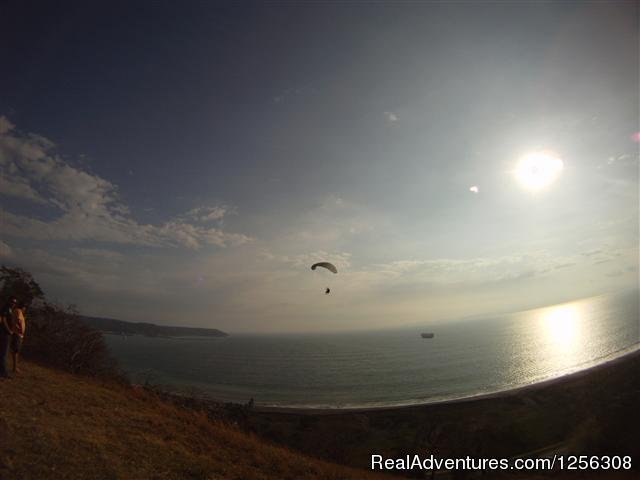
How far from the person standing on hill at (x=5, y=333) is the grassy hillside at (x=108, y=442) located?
2.42ft

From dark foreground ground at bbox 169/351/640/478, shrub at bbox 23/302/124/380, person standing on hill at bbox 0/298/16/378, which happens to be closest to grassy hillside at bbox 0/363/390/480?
person standing on hill at bbox 0/298/16/378

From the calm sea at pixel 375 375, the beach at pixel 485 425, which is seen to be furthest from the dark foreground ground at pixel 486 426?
the calm sea at pixel 375 375

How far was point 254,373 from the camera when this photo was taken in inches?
3686

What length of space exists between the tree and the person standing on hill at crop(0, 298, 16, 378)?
1560cm

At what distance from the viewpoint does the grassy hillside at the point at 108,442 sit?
26.8ft

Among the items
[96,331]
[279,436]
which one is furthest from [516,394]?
[96,331]

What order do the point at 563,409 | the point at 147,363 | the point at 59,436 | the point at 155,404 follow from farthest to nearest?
the point at 147,363 < the point at 563,409 < the point at 155,404 < the point at 59,436

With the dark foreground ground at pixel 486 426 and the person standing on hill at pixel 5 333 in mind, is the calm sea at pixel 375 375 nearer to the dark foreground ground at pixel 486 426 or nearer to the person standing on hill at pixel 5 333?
the dark foreground ground at pixel 486 426

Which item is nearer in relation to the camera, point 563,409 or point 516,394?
point 563,409

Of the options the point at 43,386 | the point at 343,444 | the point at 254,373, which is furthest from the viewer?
the point at 254,373

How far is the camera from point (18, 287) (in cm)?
2653

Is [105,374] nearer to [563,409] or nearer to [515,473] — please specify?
[515,473]

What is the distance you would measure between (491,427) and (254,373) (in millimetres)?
69817

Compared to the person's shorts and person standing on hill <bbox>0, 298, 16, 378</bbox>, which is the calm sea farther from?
person standing on hill <bbox>0, 298, 16, 378</bbox>
